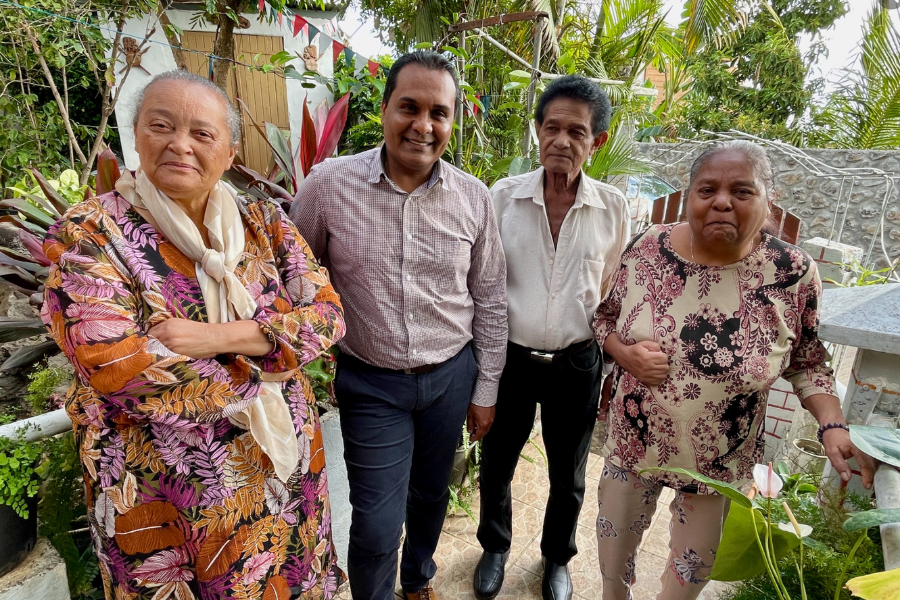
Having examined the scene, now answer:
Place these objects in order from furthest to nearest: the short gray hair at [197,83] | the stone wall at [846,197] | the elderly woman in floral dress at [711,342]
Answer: the stone wall at [846,197] < the elderly woman in floral dress at [711,342] < the short gray hair at [197,83]

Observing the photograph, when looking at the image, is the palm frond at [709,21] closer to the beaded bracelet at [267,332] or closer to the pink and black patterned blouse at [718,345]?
the pink and black patterned blouse at [718,345]

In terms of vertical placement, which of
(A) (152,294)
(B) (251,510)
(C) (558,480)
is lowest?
(C) (558,480)

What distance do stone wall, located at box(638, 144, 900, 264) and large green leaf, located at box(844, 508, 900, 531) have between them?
585 centimetres

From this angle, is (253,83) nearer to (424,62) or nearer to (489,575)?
(424,62)

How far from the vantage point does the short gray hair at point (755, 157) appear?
1.33 metres

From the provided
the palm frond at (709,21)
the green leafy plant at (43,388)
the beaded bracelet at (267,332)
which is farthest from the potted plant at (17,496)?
the palm frond at (709,21)

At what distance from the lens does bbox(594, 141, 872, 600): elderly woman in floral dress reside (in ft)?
4.42

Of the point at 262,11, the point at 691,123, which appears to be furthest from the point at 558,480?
the point at 691,123

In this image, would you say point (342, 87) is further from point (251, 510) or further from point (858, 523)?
point (858, 523)

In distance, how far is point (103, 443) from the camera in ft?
3.67

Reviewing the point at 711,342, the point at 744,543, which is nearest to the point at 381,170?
the point at 711,342

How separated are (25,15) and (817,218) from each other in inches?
301

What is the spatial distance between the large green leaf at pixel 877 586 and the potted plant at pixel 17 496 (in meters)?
1.64

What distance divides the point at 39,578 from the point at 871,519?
1.82 meters
